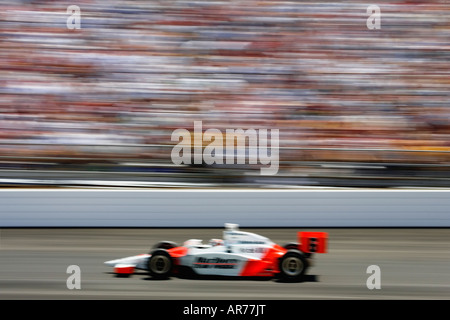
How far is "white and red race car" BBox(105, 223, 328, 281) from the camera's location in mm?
4070

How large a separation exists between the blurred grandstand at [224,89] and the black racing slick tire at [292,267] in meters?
2.60

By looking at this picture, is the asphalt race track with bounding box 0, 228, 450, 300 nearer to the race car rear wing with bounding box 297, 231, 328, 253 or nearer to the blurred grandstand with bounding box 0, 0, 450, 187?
the race car rear wing with bounding box 297, 231, 328, 253

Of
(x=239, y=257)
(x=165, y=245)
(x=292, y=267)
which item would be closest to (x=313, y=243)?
(x=292, y=267)

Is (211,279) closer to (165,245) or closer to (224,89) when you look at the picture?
(165,245)

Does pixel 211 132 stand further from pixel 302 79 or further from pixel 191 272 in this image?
pixel 191 272

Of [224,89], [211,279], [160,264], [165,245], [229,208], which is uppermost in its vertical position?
[224,89]

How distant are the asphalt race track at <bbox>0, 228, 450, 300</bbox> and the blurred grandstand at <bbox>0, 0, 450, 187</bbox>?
2.62 ft

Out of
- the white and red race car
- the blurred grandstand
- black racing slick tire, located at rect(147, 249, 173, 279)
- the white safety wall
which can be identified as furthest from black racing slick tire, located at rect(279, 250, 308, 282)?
the blurred grandstand

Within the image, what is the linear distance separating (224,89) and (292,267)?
185 inches

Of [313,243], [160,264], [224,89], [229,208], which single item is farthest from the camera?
[224,89]

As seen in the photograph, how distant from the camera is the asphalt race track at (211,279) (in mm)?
4031

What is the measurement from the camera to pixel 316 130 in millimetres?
8023

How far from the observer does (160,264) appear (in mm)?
4199


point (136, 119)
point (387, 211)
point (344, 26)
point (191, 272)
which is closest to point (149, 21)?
point (136, 119)
